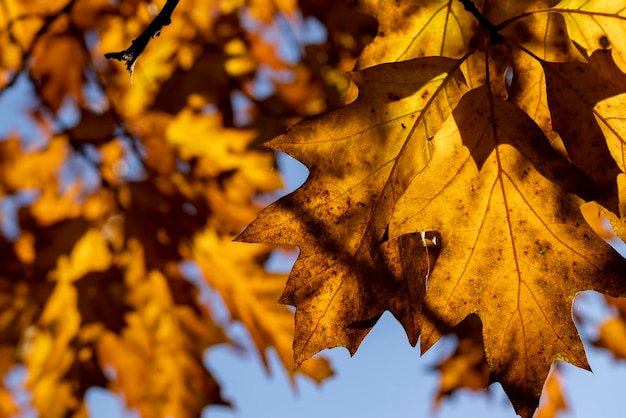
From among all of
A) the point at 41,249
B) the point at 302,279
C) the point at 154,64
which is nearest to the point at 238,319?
the point at 41,249

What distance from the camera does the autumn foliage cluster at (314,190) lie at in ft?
3.48

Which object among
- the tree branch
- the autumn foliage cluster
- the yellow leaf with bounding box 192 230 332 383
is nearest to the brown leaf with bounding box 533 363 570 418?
the autumn foliage cluster

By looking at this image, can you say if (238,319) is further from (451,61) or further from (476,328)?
(451,61)

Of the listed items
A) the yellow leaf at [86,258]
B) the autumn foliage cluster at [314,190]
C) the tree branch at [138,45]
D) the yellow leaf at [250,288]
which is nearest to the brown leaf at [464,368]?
the autumn foliage cluster at [314,190]

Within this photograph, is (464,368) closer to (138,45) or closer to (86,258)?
(86,258)

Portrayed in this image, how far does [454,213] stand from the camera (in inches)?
42.6

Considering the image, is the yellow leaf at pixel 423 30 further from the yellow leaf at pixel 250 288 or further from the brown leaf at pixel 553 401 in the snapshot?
the brown leaf at pixel 553 401

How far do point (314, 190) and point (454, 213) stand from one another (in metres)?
0.25

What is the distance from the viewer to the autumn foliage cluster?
3.48 feet

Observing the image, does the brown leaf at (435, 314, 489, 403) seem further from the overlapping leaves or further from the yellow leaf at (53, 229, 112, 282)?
the overlapping leaves

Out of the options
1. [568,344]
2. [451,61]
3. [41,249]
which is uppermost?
[451,61]

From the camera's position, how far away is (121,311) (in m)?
2.40

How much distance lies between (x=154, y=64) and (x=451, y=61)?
1.80m

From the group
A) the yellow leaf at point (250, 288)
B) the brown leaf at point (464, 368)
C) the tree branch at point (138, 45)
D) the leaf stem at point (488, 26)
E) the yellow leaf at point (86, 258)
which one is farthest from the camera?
the brown leaf at point (464, 368)
